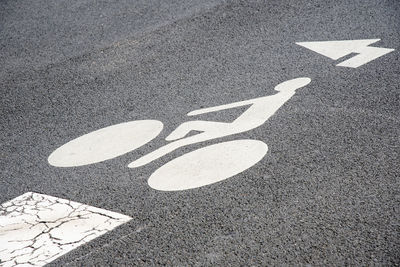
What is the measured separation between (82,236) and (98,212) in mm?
291

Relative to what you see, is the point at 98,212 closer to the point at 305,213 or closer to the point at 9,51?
the point at 305,213

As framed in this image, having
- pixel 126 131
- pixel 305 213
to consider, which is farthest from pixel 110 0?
pixel 305 213

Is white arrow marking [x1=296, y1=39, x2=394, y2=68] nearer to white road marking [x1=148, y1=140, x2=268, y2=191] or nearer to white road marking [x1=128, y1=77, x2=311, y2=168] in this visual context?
white road marking [x1=128, y1=77, x2=311, y2=168]

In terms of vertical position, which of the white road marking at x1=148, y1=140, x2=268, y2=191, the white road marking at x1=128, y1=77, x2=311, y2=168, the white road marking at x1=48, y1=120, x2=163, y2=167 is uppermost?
the white road marking at x1=48, y1=120, x2=163, y2=167

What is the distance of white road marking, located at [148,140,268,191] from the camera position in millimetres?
4797

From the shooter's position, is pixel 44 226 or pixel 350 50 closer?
pixel 44 226

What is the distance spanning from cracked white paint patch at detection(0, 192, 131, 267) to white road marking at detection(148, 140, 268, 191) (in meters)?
0.58

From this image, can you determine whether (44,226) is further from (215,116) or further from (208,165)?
(215,116)

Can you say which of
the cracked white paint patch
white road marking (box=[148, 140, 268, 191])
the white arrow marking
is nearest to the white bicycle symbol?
white road marking (box=[148, 140, 268, 191])

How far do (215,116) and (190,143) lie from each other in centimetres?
54

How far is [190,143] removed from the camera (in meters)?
5.37

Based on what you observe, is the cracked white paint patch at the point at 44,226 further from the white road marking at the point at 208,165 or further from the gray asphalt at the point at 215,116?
the white road marking at the point at 208,165

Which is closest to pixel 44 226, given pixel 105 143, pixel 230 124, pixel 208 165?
pixel 105 143

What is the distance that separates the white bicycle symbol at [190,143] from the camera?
4.89 m
